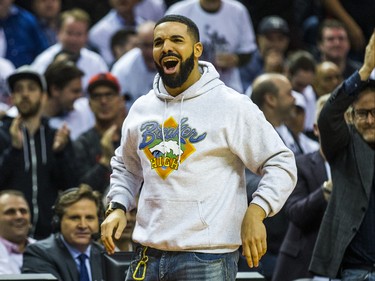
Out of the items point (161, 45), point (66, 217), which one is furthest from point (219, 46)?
point (161, 45)

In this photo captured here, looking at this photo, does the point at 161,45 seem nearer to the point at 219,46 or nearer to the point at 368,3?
the point at 219,46

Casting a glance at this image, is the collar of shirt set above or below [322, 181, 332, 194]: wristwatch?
below

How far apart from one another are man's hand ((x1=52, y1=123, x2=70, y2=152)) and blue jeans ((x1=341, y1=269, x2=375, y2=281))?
3.35 metres

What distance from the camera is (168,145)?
4.94 meters

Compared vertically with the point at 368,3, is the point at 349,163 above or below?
below

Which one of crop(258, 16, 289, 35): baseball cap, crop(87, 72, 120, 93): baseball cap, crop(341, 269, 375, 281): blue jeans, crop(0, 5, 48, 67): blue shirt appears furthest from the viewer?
crop(258, 16, 289, 35): baseball cap

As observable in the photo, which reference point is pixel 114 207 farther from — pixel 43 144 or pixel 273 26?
pixel 273 26

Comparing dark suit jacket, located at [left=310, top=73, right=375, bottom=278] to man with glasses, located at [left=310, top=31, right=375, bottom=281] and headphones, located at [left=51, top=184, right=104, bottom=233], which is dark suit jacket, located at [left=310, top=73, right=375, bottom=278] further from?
headphones, located at [left=51, top=184, right=104, bottom=233]

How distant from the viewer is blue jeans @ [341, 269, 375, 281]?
6.31m

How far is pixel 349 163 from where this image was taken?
6.56 meters

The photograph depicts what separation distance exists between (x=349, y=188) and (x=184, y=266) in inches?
78.6

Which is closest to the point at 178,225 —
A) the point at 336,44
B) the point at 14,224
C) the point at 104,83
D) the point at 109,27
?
the point at 14,224

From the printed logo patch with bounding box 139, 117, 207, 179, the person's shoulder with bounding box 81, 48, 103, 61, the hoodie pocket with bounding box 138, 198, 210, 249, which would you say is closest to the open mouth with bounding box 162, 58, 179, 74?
the printed logo patch with bounding box 139, 117, 207, 179

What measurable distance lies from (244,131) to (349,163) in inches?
70.9
